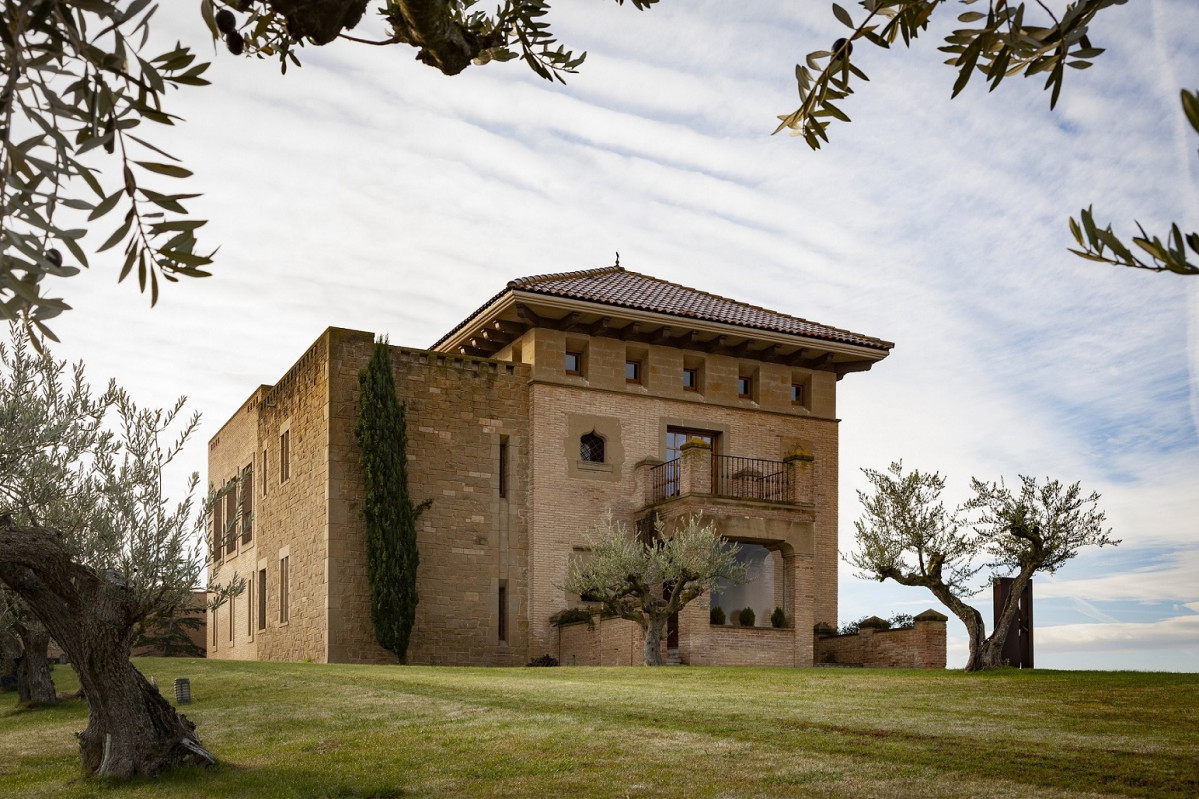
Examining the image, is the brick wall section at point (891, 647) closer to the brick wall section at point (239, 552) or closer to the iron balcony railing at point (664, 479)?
the iron balcony railing at point (664, 479)

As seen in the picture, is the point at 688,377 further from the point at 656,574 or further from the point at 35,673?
the point at 35,673

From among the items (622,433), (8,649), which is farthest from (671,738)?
(622,433)

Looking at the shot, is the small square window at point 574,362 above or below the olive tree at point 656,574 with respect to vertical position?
above

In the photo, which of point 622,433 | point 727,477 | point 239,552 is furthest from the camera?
point 239,552

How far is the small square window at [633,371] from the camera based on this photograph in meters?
30.9

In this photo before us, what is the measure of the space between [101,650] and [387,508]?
14.9m

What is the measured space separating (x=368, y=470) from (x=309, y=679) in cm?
823

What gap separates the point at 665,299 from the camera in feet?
105

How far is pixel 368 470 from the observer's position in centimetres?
2745

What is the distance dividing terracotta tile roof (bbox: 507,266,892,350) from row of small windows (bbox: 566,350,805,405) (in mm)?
1625

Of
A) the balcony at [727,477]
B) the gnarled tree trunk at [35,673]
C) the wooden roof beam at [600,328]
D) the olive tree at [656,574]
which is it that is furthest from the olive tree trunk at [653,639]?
the gnarled tree trunk at [35,673]

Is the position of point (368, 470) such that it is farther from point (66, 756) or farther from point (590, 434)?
point (66, 756)

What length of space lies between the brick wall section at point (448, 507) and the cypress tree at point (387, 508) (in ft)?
1.32

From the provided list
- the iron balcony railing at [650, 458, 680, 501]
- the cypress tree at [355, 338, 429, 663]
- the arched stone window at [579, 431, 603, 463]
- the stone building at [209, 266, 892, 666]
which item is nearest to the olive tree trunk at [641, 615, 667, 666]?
the stone building at [209, 266, 892, 666]
